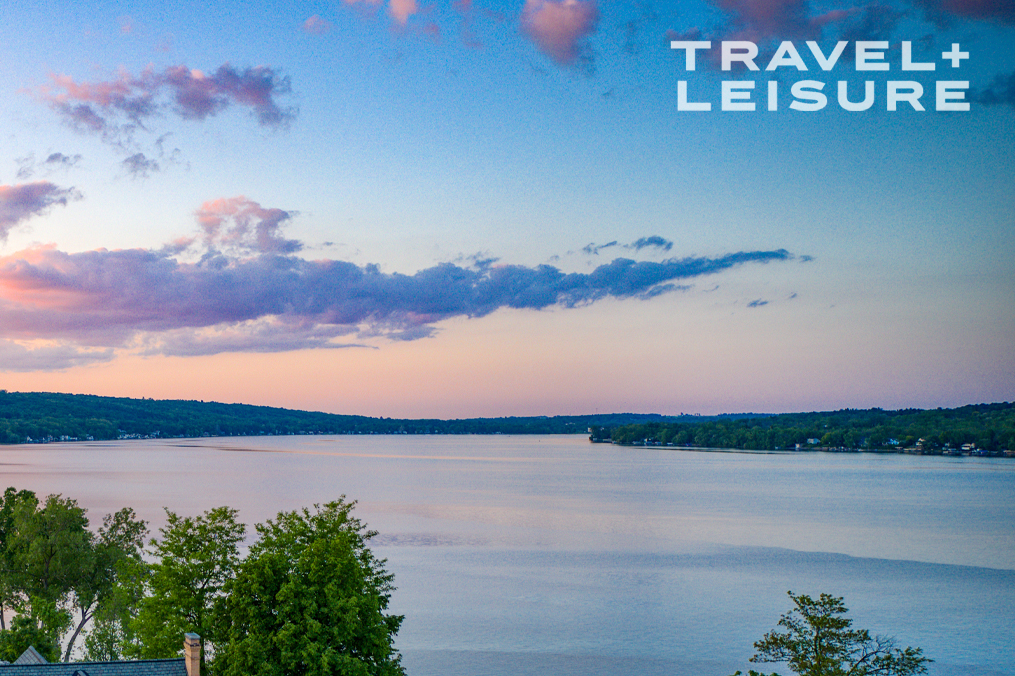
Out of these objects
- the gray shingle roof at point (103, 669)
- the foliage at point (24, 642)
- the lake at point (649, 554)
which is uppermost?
the gray shingle roof at point (103, 669)

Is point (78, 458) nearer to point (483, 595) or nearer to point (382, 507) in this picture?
point (382, 507)

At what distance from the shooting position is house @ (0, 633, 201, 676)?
717 inches

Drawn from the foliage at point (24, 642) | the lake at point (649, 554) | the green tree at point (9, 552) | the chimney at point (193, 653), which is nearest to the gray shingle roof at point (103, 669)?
the chimney at point (193, 653)

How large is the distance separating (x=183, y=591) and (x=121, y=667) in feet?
13.3

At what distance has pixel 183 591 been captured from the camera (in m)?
22.9

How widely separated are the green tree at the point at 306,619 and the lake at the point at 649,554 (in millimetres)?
14134

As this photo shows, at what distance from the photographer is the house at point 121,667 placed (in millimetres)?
18219

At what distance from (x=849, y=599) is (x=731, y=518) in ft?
115

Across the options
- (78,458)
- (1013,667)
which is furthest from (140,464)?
(1013,667)

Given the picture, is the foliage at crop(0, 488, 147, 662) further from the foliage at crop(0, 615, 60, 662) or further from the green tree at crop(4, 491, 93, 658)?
the foliage at crop(0, 615, 60, 662)

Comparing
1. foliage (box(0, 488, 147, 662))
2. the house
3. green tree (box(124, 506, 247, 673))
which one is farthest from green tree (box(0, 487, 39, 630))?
the house

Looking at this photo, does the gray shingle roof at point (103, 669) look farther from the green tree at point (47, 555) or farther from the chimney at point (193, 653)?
the green tree at point (47, 555)

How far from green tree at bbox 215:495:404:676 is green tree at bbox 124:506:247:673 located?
0.96 m

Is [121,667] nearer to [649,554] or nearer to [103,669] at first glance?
[103,669]
